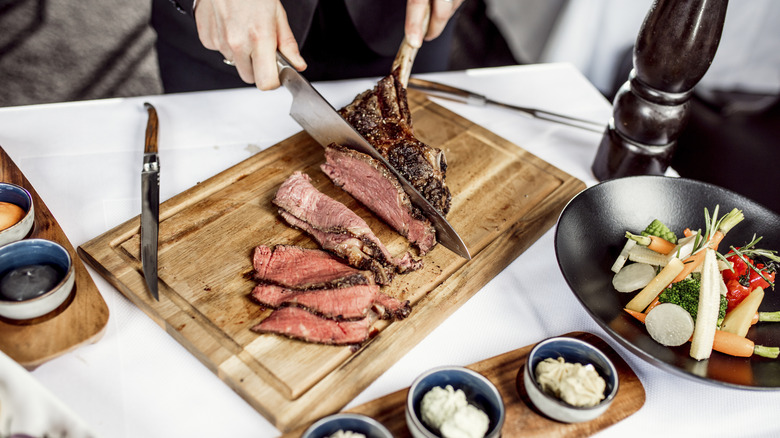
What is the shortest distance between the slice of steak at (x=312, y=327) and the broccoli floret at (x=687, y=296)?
1004 millimetres

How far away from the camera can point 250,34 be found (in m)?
2.21

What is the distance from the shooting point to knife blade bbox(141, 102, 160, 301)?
6.28 feet

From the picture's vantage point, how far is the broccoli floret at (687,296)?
6.22 ft

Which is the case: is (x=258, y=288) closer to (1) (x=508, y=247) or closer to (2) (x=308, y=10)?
(1) (x=508, y=247)

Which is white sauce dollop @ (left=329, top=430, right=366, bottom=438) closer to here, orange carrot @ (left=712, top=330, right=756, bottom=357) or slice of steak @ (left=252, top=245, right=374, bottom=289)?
slice of steak @ (left=252, top=245, right=374, bottom=289)

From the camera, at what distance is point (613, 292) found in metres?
2.06

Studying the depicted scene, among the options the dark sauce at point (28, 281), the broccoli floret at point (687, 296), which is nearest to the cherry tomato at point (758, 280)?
the broccoli floret at point (687, 296)

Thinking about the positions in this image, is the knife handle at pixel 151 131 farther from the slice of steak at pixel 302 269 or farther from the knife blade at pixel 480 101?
the knife blade at pixel 480 101

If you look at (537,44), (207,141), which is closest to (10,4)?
(207,141)

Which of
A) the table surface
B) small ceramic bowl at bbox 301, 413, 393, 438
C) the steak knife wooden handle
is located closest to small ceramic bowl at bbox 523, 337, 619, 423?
the table surface

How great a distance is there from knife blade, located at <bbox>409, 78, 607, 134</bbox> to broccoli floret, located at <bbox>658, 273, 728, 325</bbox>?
4.02 feet

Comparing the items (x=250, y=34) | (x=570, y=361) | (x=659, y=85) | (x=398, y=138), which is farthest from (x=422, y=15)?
(x=570, y=361)

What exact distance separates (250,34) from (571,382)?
5.48 feet

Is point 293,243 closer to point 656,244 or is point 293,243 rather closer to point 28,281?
point 28,281
